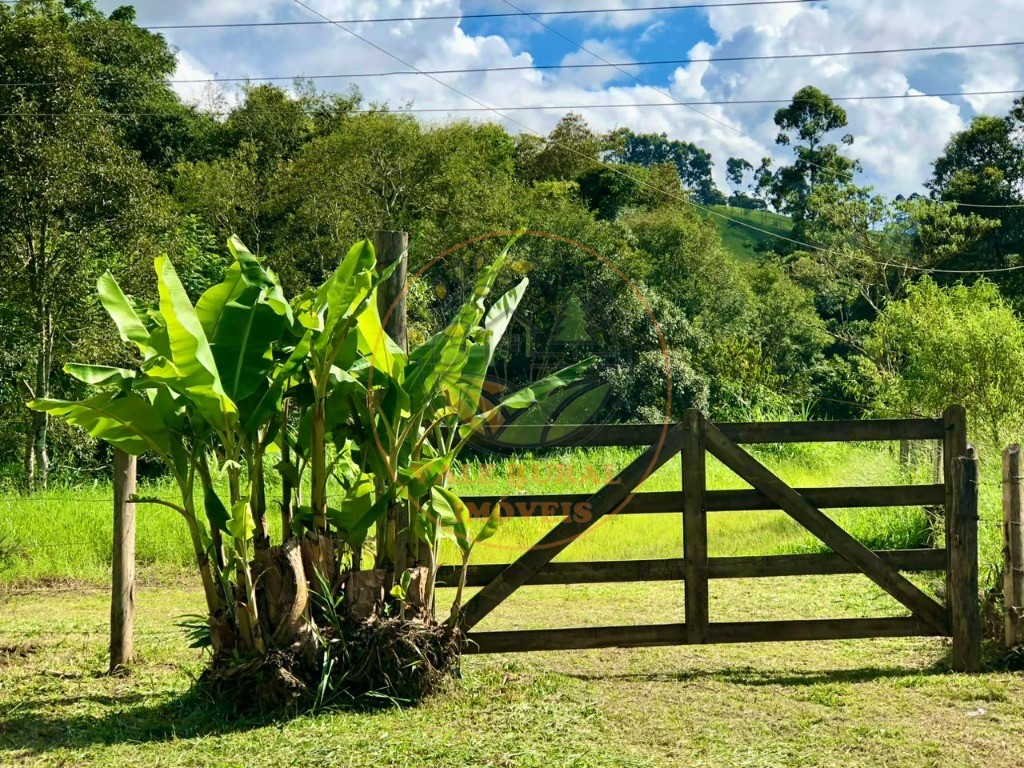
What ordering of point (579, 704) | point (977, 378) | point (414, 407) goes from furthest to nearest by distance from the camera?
point (977, 378) → point (414, 407) → point (579, 704)

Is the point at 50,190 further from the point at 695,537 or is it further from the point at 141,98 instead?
the point at 141,98

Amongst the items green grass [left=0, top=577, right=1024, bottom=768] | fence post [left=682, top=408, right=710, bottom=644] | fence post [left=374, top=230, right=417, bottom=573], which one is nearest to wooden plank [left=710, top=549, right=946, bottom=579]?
fence post [left=682, top=408, right=710, bottom=644]

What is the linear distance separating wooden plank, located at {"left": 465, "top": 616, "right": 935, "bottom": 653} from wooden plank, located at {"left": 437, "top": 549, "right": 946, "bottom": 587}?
0.88 feet

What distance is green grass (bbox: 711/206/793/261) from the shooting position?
6197 cm

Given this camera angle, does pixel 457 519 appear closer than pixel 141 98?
Yes

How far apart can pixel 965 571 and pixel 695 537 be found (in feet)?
4.82

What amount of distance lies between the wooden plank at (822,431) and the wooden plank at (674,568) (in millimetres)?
639

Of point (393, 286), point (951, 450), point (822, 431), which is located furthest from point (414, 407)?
point (951, 450)

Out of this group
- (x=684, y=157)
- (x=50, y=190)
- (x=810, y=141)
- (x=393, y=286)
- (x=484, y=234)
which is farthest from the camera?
(x=684, y=157)

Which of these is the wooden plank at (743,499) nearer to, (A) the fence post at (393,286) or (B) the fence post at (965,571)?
(B) the fence post at (965,571)

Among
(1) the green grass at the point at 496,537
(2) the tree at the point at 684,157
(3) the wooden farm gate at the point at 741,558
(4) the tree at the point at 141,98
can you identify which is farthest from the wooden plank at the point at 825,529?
(2) the tree at the point at 684,157

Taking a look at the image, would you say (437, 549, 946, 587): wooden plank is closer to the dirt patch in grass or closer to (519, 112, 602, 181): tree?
→ the dirt patch in grass

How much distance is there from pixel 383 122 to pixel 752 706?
26.4 m

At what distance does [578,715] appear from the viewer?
16.0 ft
